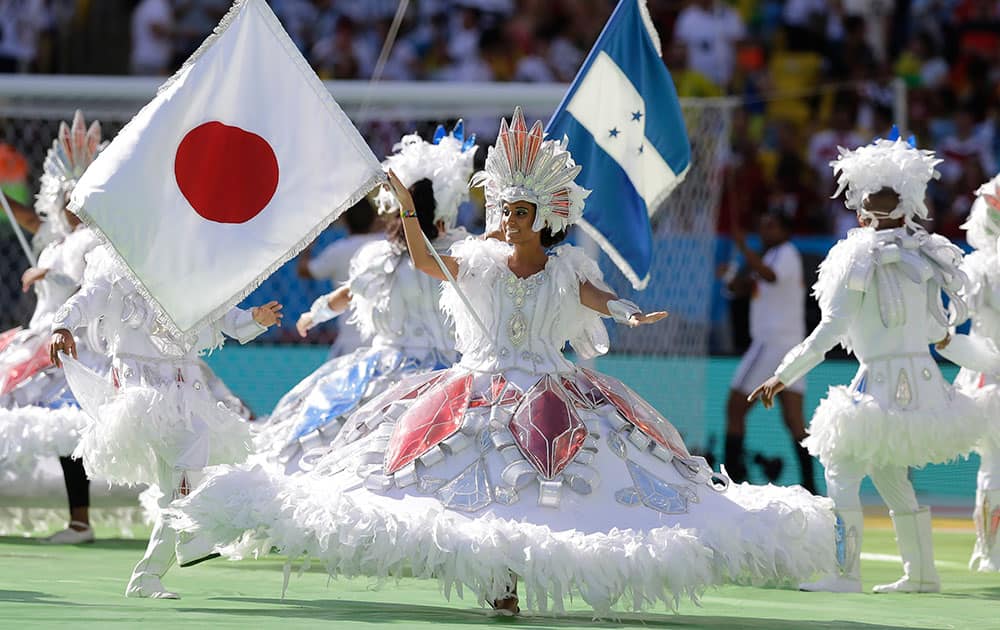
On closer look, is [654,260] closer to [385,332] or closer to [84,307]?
[385,332]

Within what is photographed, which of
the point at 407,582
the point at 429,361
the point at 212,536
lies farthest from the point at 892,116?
the point at 212,536

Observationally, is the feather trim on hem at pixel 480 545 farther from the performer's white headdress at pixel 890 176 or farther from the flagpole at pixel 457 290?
the performer's white headdress at pixel 890 176

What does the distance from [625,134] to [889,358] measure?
8.49ft

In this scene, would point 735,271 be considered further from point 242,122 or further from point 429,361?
point 242,122

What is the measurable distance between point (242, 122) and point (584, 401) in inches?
69.1

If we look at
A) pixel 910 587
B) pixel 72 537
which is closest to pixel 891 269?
pixel 910 587

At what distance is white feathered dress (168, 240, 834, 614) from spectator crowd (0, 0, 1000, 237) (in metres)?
10.1

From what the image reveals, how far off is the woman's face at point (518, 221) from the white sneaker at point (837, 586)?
236 centimetres

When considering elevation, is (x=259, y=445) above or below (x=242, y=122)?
below

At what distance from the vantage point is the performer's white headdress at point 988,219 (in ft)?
31.3

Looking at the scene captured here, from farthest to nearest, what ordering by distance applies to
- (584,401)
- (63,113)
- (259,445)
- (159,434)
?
(63,113), (259,445), (159,434), (584,401)

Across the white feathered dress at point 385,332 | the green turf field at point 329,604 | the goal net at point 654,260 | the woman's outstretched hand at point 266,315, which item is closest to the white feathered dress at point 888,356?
the green turf field at point 329,604

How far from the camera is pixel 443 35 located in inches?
734

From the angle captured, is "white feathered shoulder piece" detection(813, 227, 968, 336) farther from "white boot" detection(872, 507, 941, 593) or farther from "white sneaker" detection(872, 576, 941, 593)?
"white sneaker" detection(872, 576, 941, 593)
